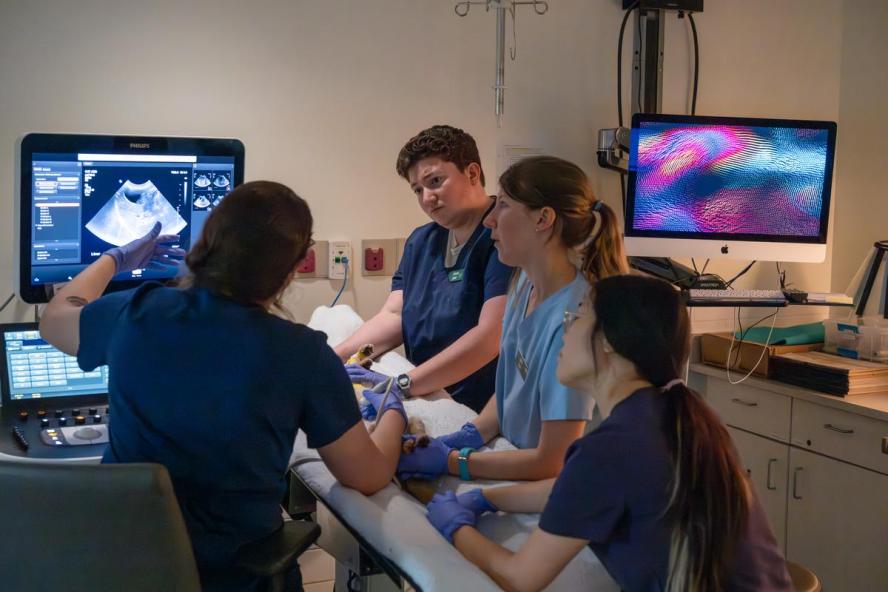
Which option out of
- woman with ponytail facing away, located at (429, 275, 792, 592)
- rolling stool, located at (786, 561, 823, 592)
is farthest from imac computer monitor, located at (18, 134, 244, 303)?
rolling stool, located at (786, 561, 823, 592)

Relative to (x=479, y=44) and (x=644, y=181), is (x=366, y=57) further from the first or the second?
(x=644, y=181)

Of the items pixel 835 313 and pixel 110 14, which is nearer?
pixel 110 14

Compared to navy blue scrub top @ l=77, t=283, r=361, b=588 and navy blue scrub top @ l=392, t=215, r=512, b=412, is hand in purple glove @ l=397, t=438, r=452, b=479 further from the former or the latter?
navy blue scrub top @ l=392, t=215, r=512, b=412

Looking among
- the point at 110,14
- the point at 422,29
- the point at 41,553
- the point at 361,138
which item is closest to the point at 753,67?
the point at 422,29

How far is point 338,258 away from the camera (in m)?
2.59

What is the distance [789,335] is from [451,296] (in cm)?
132

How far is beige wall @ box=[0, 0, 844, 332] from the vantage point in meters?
2.23

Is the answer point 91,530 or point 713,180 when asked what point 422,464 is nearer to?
point 91,530

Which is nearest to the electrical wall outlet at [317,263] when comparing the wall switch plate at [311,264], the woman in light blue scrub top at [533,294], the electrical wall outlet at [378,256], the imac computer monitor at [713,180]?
the wall switch plate at [311,264]

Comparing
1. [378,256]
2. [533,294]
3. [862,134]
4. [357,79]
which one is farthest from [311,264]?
[862,134]

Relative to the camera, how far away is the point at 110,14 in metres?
2.26

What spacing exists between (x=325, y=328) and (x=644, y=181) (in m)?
1.10

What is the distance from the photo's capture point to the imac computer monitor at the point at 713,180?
268cm

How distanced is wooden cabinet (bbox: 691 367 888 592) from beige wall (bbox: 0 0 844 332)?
737 millimetres
